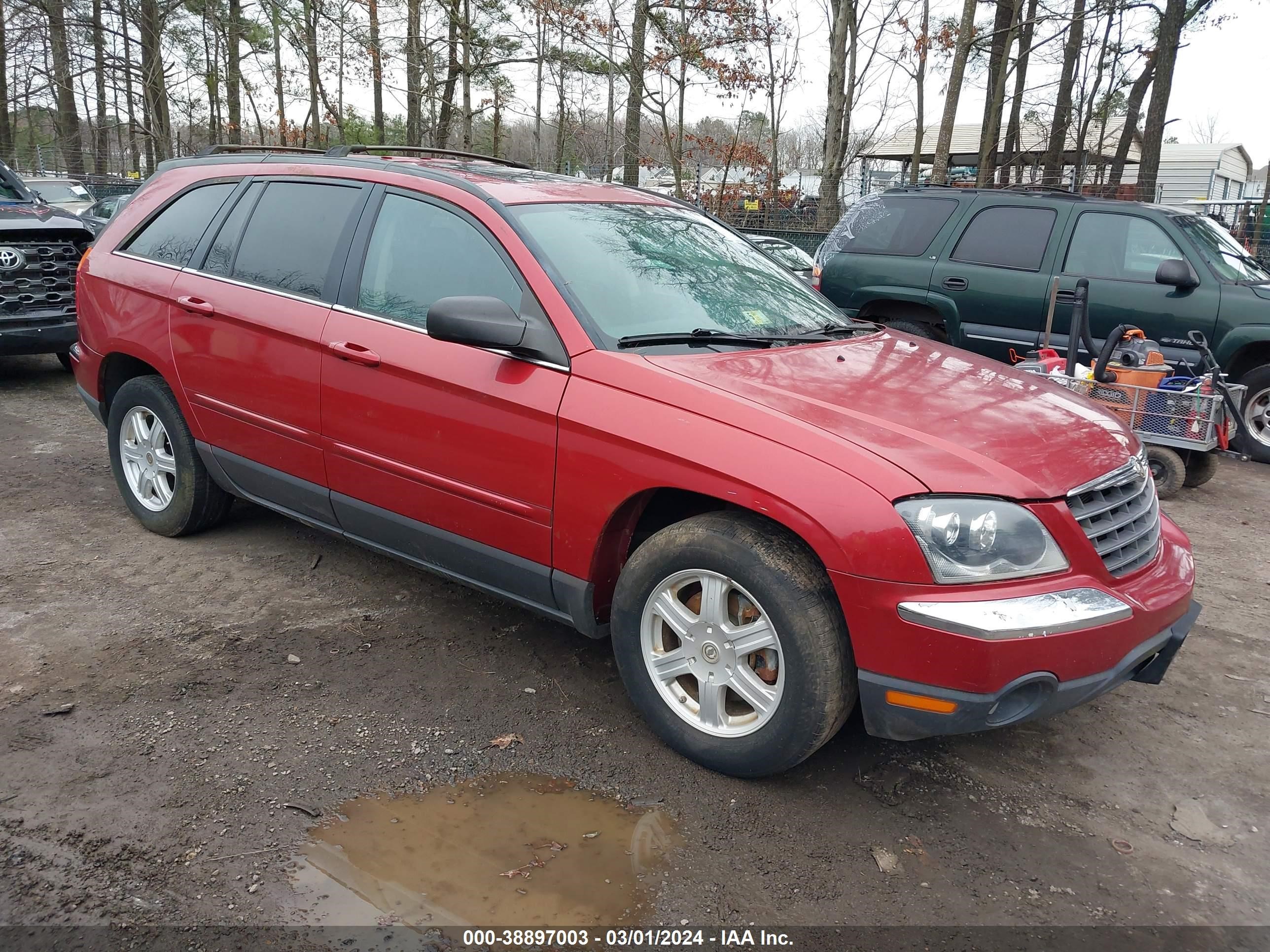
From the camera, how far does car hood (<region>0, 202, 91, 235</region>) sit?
26.3 ft

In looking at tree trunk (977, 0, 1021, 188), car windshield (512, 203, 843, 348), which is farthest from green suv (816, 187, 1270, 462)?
tree trunk (977, 0, 1021, 188)

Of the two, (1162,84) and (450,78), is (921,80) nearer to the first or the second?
(1162,84)

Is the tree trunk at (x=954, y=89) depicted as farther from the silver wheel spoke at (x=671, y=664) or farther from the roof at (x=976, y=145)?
the silver wheel spoke at (x=671, y=664)

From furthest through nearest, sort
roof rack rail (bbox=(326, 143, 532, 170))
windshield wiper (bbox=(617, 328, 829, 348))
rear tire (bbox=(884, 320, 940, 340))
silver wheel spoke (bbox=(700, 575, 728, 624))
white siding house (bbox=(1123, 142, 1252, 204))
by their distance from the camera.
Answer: white siding house (bbox=(1123, 142, 1252, 204))
rear tire (bbox=(884, 320, 940, 340))
roof rack rail (bbox=(326, 143, 532, 170))
windshield wiper (bbox=(617, 328, 829, 348))
silver wheel spoke (bbox=(700, 575, 728, 624))

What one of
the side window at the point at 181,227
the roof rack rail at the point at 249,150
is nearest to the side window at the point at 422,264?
the roof rack rail at the point at 249,150

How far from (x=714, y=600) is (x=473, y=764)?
3.05ft

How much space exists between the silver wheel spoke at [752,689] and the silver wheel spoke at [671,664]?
164mm

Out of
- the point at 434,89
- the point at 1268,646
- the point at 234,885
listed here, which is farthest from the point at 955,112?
the point at 234,885

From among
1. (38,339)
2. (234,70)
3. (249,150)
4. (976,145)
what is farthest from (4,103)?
(976,145)

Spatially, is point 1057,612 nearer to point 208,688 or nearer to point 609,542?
point 609,542

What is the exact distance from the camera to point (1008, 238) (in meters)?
8.34

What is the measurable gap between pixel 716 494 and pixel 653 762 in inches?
36.4

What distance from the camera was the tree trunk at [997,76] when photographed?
18.2 m

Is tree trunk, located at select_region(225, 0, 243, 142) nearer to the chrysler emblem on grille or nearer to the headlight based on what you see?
the chrysler emblem on grille
